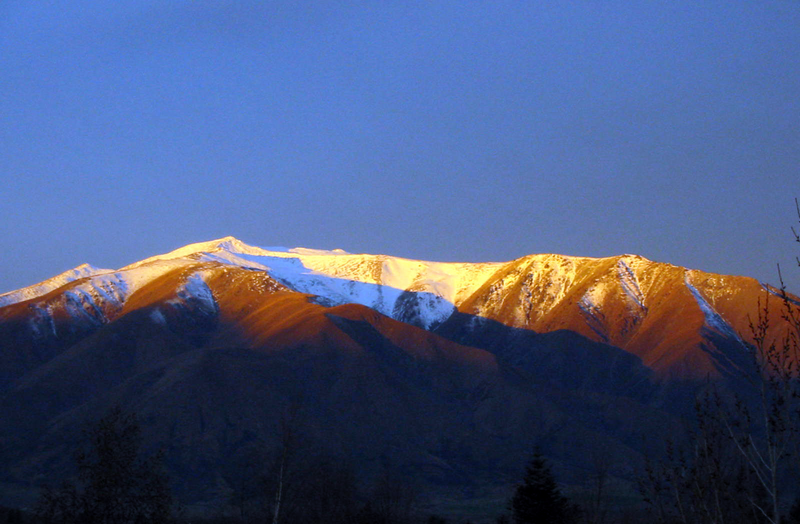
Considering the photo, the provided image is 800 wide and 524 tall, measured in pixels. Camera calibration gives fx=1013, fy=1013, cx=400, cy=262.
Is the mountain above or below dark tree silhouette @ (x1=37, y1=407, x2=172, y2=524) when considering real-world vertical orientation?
above

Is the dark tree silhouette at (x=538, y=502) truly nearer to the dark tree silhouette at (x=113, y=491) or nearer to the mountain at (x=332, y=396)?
the dark tree silhouette at (x=113, y=491)

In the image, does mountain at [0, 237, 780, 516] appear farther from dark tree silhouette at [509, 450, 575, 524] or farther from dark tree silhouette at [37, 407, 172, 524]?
dark tree silhouette at [37, 407, 172, 524]

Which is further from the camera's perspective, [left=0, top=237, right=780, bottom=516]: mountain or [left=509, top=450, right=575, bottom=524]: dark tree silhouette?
[left=0, top=237, right=780, bottom=516]: mountain

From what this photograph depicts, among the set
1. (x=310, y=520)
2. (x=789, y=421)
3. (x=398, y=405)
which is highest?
(x=398, y=405)

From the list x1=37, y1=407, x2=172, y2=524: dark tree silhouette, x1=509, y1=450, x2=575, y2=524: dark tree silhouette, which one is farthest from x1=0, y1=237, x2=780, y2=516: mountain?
x1=37, y1=407, x2=172, y2=524: dark tree silhouette

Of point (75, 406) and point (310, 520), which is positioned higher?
point (75, 406)

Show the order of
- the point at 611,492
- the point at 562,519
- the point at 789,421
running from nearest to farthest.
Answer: the point at 789,421 → the point at 562,519 → the point at 611,492

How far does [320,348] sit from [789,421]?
15981 centimetres

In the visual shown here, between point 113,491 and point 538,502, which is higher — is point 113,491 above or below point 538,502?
below

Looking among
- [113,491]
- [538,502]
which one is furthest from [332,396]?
[113,491]

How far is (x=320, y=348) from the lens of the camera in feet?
583

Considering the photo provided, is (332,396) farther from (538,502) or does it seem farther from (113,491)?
(113,491)

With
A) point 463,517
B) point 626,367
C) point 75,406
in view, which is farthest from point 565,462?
point 75,406

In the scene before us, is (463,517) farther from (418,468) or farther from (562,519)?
(562,519)
